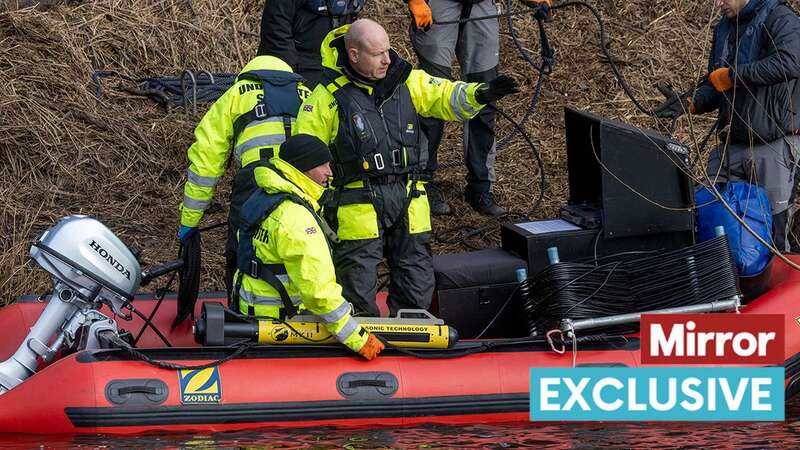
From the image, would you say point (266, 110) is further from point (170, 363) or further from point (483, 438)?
point (483, 438)

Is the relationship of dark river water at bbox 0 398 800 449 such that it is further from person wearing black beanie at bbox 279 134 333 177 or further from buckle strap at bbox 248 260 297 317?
→ person wearing black beanie at bbox 279 134 333 177

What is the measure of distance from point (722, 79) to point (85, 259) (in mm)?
3274

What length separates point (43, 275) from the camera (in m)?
8.43

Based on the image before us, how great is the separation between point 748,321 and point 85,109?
16.5 ft

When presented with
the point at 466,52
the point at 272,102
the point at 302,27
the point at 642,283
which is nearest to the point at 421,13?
the point at 466,52

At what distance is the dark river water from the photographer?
6.16 m

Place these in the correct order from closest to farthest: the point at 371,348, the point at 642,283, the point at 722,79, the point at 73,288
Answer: the point at 371,348 < the point at 73,288 < the point at 642,283 < the point at 722,79

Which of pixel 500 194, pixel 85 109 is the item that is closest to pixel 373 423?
pixel 500 194

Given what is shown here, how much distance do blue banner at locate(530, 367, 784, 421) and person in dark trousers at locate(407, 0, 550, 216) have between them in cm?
247

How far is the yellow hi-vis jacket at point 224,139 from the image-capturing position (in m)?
7.00

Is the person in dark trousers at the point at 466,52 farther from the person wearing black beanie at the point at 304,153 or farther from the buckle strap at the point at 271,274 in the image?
the buckle strap at the point at 271,274

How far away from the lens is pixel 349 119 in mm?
6684

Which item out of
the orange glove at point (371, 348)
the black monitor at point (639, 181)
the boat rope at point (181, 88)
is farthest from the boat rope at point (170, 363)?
the boat rope at point (181, 88)

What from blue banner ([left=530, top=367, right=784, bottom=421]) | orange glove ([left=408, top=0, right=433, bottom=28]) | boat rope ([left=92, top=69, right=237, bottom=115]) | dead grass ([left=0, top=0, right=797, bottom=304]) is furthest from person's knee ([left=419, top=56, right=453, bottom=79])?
blue banner ([left=530, top=367, right=784, bottom=421])
